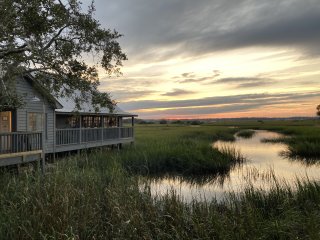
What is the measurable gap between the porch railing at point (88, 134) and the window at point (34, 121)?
1.29m

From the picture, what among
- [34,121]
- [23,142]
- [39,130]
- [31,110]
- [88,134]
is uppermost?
[31,110]

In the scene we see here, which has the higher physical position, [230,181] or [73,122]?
[73,122]

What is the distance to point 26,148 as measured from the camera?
1655 cm

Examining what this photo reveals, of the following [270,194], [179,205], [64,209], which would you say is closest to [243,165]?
[270,194]

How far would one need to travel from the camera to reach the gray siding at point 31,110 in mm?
21062

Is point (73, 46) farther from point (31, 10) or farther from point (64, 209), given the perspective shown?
point (64, 209)

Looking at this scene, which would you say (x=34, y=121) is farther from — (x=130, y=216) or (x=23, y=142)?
(x=130, y=216)

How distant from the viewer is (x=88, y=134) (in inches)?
1051

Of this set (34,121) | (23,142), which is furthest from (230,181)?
(34,121)

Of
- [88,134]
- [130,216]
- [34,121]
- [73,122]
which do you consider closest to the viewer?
[130,216]

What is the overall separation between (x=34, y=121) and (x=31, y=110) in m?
0.82

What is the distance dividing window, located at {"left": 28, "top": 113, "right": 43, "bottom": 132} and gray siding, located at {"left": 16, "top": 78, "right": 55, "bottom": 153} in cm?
27

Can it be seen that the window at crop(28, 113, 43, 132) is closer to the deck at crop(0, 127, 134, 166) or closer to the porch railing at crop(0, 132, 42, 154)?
the deck at crop(0, 127, 134, 166)

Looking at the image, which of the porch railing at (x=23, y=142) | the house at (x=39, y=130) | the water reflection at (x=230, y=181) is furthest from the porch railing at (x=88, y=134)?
the water reflection at (x=230, y=181)
